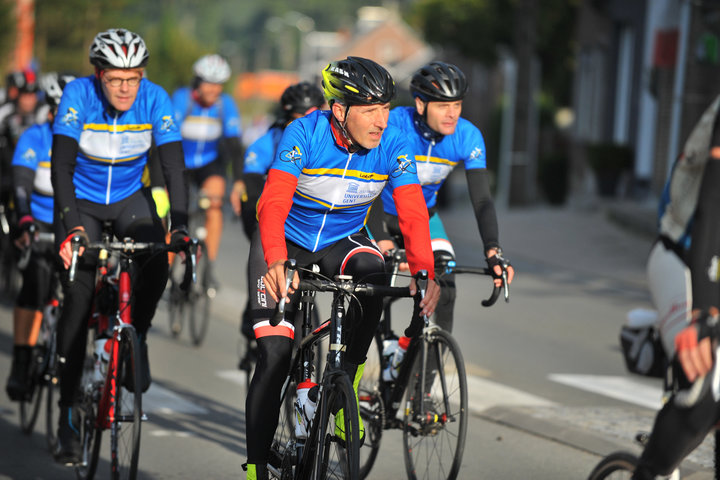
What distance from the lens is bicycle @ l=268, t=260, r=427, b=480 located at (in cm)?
423

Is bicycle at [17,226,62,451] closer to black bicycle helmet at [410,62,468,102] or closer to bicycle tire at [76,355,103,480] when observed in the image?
bicycle tire at [76,355,103,480]

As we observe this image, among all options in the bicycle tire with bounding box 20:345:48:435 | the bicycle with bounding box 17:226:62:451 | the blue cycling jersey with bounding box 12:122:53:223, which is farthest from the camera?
the blue cycling jersey with bounding box 12:122:53:223

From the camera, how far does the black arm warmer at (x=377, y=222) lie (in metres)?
6.09

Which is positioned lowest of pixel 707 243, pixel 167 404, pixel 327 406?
pixel 167 404

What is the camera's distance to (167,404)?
7617 millimetres

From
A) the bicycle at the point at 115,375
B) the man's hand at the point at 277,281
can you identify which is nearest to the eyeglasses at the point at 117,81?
the bicycle at the point at 115,375

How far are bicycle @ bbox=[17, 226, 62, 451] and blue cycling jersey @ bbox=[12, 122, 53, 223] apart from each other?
0.43 metres

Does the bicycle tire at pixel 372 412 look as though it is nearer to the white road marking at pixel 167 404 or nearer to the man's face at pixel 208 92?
the white road marking at pixel 167 404

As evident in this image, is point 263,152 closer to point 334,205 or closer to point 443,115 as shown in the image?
point 443,115

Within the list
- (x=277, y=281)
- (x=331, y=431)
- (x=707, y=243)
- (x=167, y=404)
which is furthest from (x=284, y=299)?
(x=167, y=404)

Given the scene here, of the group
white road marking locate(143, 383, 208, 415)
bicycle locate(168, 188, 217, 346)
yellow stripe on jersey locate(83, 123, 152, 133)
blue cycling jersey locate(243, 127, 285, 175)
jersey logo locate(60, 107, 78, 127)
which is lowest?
white road marking locate(143, 383, 208, 415)

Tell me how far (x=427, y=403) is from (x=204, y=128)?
18.4 ft

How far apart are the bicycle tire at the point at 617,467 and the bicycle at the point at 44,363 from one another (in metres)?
3.54

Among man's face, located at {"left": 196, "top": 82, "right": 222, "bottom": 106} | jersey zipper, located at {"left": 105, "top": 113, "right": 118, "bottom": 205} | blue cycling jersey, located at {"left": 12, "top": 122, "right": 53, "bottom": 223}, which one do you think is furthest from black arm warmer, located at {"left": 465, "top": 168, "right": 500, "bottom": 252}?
man's face, located at {"left": 196, "top": 82, "right": 222, "bottom": 106}
